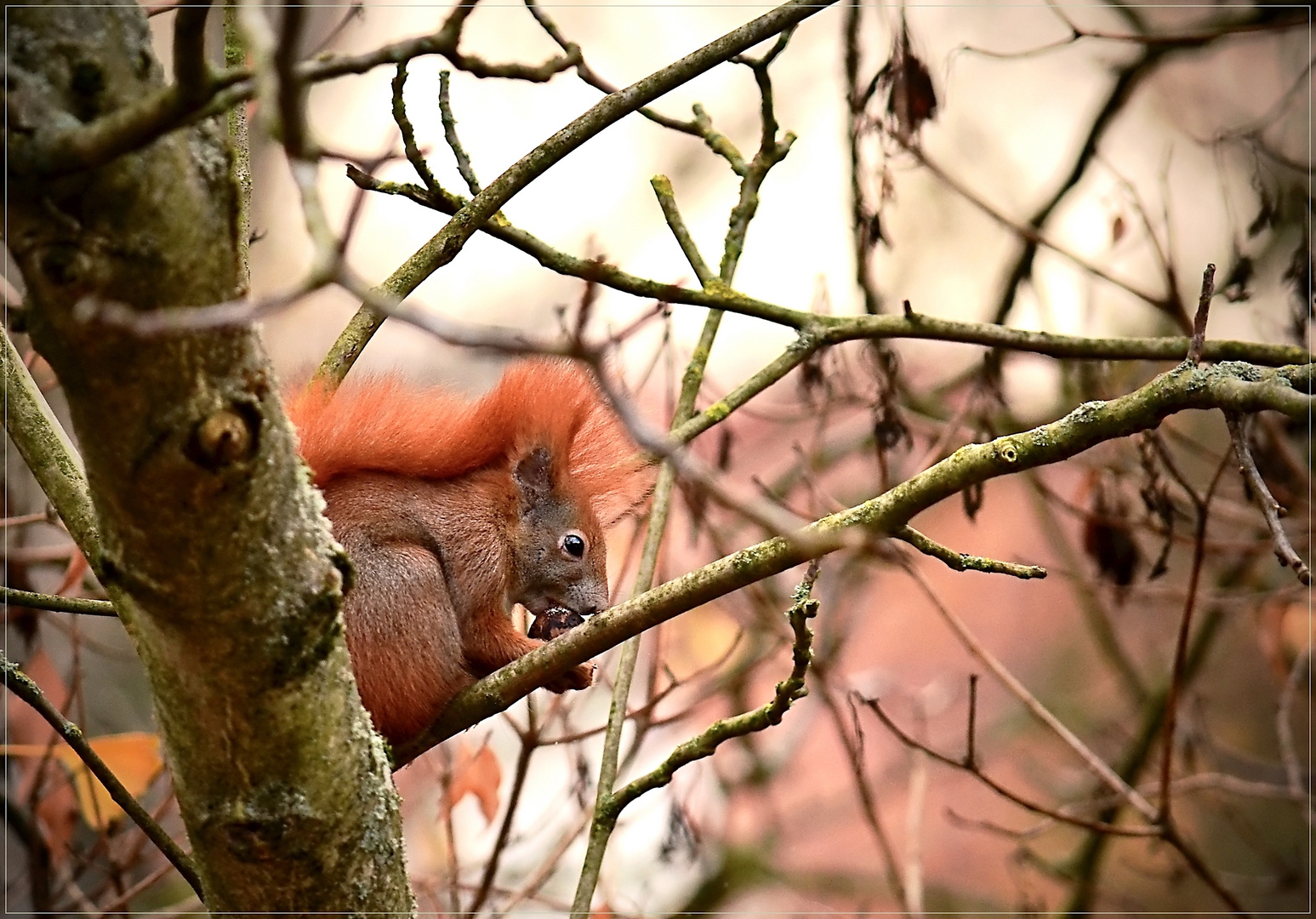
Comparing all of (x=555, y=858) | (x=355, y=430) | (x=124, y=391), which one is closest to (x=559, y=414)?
(x=355, y=430)

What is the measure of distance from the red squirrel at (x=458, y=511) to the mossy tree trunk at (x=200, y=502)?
0.63 meters

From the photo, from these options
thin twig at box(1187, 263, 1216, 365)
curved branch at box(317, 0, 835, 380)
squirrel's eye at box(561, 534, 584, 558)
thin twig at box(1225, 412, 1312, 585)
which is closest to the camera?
thin twig at box(1225, 412, 1312, 585)

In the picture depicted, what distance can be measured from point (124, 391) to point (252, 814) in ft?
1.34

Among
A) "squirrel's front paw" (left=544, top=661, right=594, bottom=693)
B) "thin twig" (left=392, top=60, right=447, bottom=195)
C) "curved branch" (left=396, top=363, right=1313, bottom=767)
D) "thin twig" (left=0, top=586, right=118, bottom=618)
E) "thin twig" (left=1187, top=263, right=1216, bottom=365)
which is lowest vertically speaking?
"curved branch" (left=396, top=363, right=1313, bottom=767)

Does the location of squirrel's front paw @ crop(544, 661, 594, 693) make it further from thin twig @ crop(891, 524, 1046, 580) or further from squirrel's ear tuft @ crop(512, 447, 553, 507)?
thin twig @ crop(891, 524, 1046, 580)

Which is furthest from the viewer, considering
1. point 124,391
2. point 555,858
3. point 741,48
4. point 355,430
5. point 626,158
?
point 626,158

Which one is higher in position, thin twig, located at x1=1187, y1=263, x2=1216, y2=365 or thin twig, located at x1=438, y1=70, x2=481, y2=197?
A: thin twig, located at x1=438, y1=70, x2=481, y2=197

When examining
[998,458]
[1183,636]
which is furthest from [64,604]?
[1183,636]

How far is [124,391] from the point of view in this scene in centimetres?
86

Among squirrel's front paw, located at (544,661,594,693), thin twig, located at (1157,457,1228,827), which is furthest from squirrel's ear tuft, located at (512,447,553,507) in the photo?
thin twig, located at (1157,457,1228,827)

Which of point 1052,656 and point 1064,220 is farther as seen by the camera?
point 1052,656

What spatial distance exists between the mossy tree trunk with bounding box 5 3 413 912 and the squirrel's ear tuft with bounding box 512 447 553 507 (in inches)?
44.7

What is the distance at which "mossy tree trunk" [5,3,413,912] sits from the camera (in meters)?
0.82

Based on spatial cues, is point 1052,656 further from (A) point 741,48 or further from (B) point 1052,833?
(A) point 741,48
